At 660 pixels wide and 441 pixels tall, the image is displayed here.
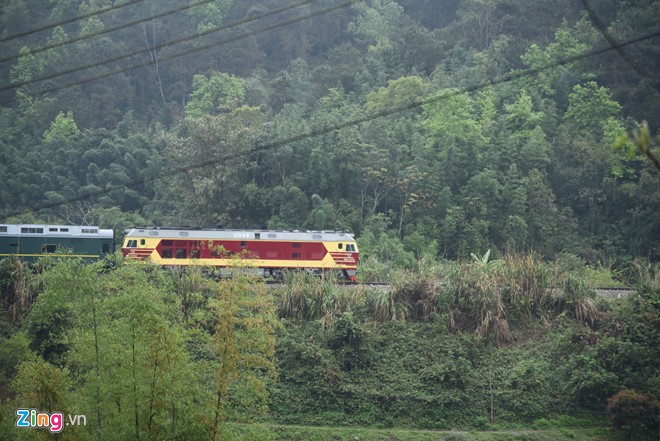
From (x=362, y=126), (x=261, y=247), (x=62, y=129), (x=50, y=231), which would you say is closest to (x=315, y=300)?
(x=261, y=247)

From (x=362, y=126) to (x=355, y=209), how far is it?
207 inches

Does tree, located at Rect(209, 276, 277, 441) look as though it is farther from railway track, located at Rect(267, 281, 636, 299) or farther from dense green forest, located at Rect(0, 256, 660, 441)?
railway track, located at Rect(267, 281, 636, 299)

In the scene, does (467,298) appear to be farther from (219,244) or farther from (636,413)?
(219,244)

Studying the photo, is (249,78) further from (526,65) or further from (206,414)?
(206,414)

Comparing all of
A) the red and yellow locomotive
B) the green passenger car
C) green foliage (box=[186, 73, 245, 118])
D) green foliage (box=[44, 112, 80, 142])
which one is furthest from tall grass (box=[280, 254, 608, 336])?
green foliage (box=[44, 112, 80, 142])

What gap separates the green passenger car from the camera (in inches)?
1444

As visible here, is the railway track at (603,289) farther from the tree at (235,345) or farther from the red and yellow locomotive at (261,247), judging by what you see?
the tree at (235,345)

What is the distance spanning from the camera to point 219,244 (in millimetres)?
36125

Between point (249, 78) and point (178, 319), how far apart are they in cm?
4508

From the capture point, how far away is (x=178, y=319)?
24734 mm

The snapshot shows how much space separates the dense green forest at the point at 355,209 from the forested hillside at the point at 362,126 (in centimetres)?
18

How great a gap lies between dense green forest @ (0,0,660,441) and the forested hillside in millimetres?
176

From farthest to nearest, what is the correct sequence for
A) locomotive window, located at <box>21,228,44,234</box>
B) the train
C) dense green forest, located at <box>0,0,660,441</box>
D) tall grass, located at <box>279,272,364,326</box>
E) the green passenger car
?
locomotive window, located at <box>21,228,44,234</box> → the green passenger car → the train → tall grass, located at <box>279,272,364,326</box> → dense green forest, located at <box>0,0,660,441</box>

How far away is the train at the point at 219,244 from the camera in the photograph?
1417 inches
